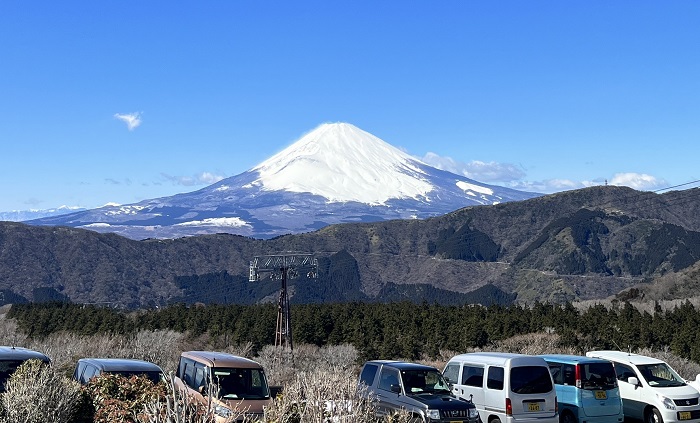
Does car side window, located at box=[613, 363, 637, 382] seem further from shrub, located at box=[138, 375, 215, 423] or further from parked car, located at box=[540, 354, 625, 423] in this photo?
shrub, located at box=[138, 375, 215, 423]

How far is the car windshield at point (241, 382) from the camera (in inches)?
537

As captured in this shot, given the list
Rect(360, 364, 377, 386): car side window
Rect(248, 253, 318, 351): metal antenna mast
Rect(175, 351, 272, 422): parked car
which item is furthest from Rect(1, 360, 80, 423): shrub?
Rect(248, 253, 318, 351): metal antenna mast

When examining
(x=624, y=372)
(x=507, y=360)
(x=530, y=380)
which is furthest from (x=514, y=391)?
(x=624, y=372)

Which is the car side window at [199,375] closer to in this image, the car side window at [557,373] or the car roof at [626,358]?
the car side window at [557,373]

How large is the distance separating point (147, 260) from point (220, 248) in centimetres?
2138

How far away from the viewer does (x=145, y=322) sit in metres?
64.1

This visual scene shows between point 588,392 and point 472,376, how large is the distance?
2.30 metres

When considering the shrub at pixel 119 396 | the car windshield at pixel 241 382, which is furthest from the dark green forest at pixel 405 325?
the shrub at pixel 119 396

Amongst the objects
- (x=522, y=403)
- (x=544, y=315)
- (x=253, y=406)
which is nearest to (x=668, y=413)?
(x=522, y=403)

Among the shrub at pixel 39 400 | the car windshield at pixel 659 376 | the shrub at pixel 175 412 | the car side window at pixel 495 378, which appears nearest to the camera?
the shrub at pixel 175 412

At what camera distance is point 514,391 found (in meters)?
14.3

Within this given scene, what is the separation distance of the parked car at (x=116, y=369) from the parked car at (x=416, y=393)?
154 inches

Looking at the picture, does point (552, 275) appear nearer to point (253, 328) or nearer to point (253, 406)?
point (253, 328)

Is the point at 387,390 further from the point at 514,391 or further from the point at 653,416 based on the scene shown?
the point at 653,416
